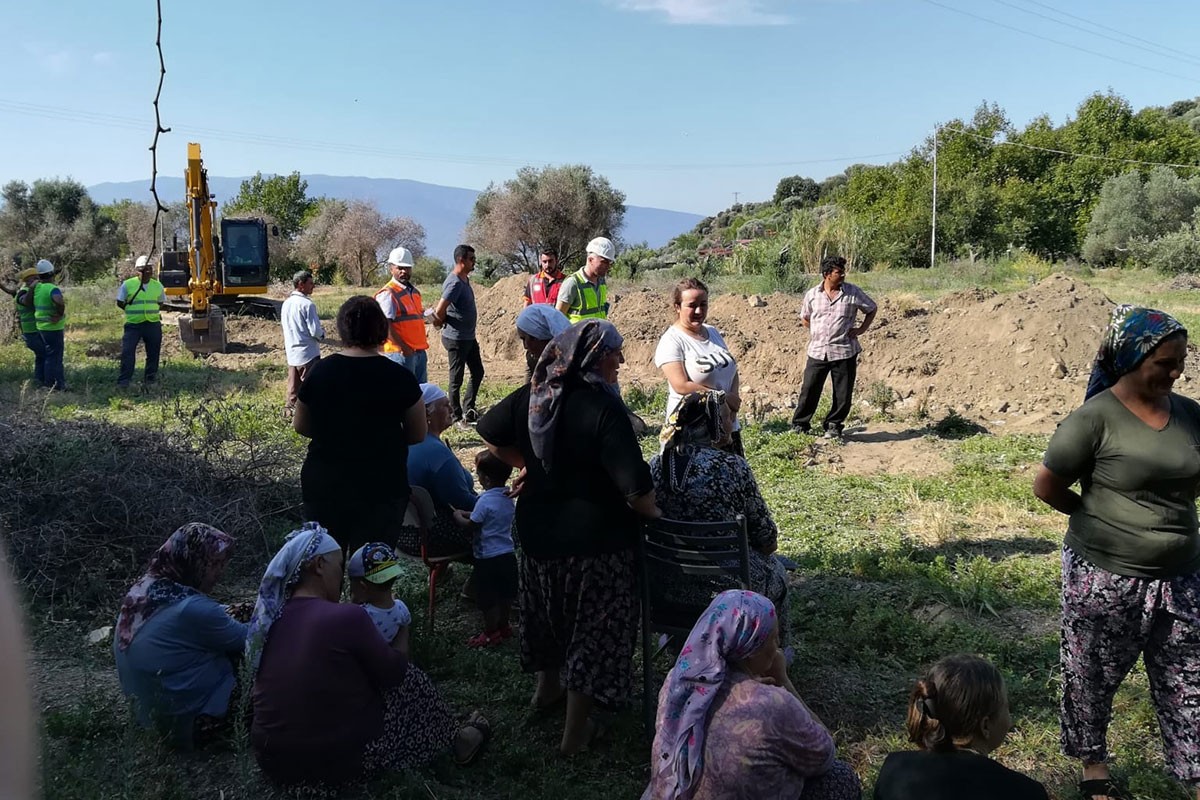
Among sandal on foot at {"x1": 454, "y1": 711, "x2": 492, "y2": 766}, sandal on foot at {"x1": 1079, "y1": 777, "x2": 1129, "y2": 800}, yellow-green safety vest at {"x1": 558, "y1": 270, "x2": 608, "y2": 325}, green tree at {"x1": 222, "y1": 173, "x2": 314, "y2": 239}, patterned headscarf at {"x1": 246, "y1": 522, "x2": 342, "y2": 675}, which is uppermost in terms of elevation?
green tree at {"x1": 222, "y1": 173, "x2": 314, "y2": 239}

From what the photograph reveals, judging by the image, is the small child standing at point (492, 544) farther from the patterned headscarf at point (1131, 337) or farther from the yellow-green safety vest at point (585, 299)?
the yellow-green safety vest at point (585, 299)

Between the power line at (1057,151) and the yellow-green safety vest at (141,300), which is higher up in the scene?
the power line at (1057,151)

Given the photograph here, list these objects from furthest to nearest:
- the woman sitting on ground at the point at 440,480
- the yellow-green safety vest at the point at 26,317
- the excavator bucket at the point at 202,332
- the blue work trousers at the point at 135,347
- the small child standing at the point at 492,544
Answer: the excavator bucket at the point at 202,332, the blue work trousers at the point at 135,347, the yellow-green safety vest at the point at 26,317, the woman sitting on ground at the point at 440,480, the small child standing at the point at 492,544

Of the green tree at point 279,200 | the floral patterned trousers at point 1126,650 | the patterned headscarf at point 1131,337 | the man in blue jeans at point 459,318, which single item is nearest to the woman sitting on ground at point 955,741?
the floral patterned trousers at point 1126,650

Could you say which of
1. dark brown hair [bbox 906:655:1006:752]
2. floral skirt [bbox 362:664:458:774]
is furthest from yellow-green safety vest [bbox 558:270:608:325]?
dark brown hair [bbox 906:655:1006:752]

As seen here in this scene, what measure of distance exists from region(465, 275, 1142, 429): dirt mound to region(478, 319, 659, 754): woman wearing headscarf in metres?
6.60

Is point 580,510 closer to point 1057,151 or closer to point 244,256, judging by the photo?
point 244,256

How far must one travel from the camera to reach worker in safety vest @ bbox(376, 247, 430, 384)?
8077 millimetres

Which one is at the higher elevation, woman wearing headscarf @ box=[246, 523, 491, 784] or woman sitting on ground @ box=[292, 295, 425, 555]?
woman sitting on ground @ box=[292, 295, 425, 555]

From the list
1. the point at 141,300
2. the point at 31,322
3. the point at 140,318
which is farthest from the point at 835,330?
the point at 31,322

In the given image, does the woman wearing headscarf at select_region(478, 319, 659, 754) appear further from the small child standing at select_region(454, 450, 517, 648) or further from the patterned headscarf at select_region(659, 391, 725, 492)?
the small child standing at select_region(454, 450, 517, 648)

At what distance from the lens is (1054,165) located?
45656 millimetres

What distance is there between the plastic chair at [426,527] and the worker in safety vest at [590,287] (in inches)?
133

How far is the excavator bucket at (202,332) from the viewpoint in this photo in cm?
1530
